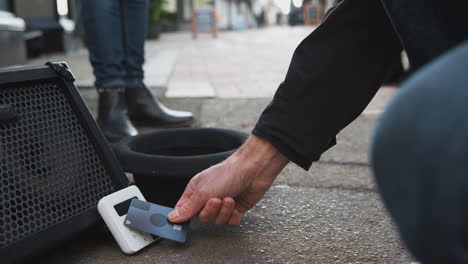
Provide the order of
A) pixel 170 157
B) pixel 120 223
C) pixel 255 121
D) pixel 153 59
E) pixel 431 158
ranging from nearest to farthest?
pixel 431 158 → pixel 120 223 → pixel 170 157 → pixel 255 121 → pixel 153 59

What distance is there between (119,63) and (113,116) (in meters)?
0.21

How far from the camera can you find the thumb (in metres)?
0.98

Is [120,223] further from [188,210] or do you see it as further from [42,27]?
[42,27]

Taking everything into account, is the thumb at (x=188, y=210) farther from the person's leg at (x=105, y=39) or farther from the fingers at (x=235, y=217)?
the person's leg at (x=105, y=39)

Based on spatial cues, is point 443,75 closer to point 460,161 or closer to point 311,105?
point 460,161

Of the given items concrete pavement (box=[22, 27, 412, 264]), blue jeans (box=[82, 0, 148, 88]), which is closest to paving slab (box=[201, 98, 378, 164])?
concrete pavement (box=[22, 27, 412, 264])

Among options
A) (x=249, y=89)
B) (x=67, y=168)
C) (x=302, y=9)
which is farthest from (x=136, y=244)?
(x=302, y=9)

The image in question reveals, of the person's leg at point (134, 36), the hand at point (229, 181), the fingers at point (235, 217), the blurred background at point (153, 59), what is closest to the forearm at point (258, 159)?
the hand at point (229, 181)

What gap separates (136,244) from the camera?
102 cm

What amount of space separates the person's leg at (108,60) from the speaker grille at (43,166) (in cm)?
74

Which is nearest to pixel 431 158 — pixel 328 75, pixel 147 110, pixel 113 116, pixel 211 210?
pixel 328 75

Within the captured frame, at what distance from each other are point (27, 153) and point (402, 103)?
779 mm

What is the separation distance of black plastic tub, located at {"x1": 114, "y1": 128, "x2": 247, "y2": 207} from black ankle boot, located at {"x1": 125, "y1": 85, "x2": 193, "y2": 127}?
28.6 inches

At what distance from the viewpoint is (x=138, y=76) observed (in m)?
2.07
